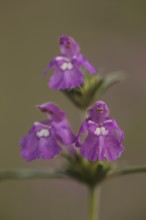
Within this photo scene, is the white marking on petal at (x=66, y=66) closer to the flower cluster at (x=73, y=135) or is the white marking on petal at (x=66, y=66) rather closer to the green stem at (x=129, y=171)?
the flower cluster at (x=73, y=135)

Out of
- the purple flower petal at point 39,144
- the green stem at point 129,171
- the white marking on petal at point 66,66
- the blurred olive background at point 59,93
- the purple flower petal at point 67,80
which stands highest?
the blurred olive background at point 59,93

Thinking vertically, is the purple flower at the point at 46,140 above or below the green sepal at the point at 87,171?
above

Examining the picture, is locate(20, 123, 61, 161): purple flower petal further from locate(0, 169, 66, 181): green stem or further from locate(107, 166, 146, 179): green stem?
locate(107, 166, 146, 179): green stem

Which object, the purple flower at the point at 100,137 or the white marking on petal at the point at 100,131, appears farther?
the white marking on petal at the point at 100,131

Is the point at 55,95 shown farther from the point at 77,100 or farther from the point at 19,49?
the point at 77,100

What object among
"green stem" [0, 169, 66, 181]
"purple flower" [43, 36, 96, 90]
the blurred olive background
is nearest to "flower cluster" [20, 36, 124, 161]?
"purple flower" [43, 36, 96, 90]

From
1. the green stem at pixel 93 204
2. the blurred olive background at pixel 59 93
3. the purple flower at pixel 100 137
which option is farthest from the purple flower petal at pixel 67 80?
the blurred olive background at pixel 59 93

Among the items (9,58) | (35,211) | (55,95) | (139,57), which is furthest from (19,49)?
(35,211)

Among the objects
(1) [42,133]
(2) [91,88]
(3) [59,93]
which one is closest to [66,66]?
(2) [91,88]
